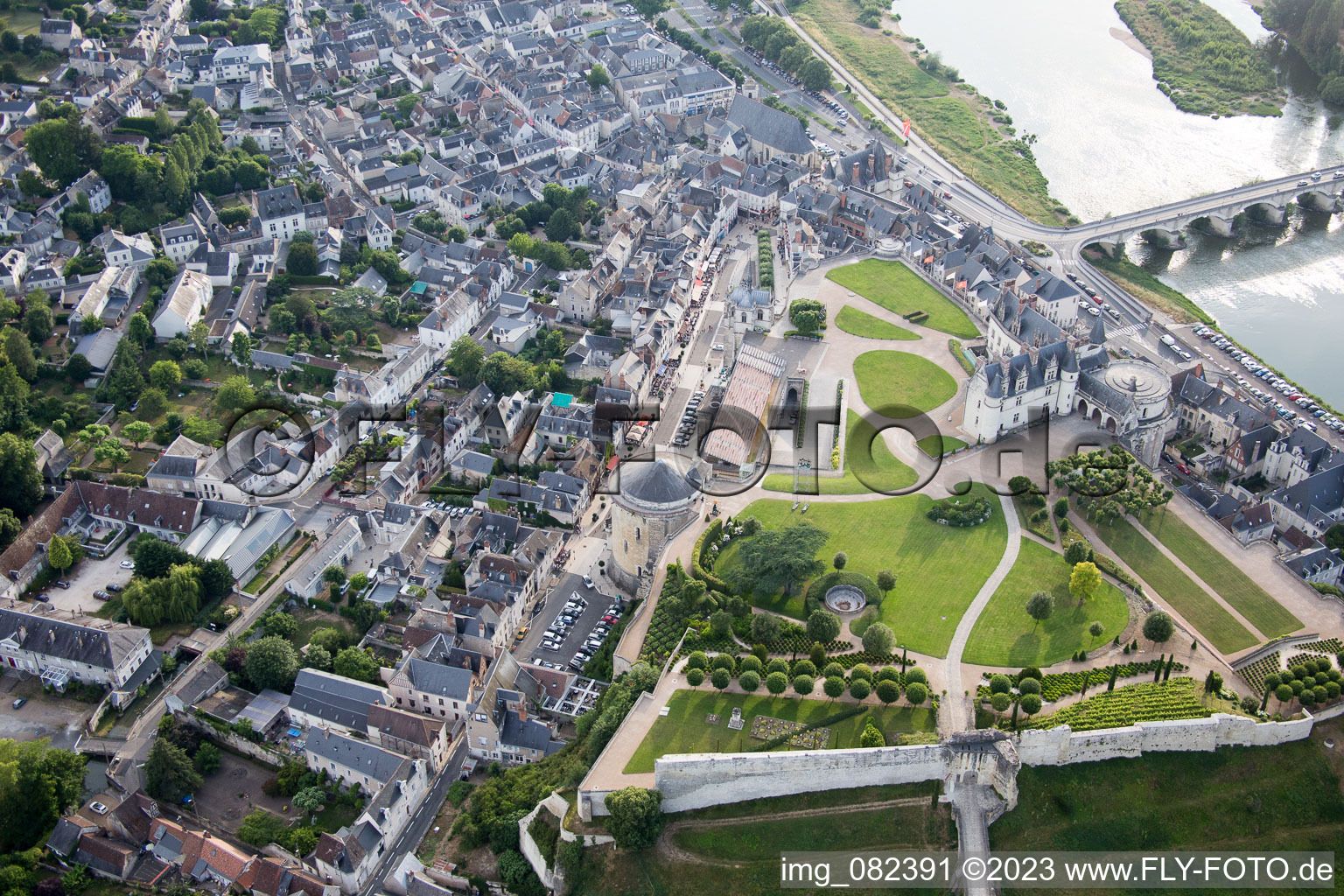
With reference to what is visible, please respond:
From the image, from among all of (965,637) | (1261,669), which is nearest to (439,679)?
(965,637)

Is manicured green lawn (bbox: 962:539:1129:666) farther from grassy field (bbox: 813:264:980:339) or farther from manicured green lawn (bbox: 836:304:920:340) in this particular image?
grassy field (bbox: 813:264:980:339)

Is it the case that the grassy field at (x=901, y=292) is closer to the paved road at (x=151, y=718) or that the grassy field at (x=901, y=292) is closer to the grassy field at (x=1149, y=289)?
the grassy field at (x=1149, y=289)

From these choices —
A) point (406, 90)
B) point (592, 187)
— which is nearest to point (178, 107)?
point (406, 90)

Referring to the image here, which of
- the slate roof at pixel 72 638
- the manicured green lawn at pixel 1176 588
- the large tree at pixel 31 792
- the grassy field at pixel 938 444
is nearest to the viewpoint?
the large tree at pixel 31 792

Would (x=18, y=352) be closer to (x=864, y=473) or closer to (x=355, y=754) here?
(x=355, y=754)

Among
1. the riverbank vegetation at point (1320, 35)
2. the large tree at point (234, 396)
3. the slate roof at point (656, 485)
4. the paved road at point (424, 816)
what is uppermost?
the riverbank vegetation at point (1320, 35)

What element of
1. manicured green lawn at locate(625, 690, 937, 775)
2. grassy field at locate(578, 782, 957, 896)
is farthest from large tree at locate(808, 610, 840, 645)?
grassy field at locate(578, 782, 957, 896)

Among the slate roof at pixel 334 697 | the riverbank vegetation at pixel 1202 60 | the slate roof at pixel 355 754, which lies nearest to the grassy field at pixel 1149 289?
the riverbank vegetation at pixel 1202 60
